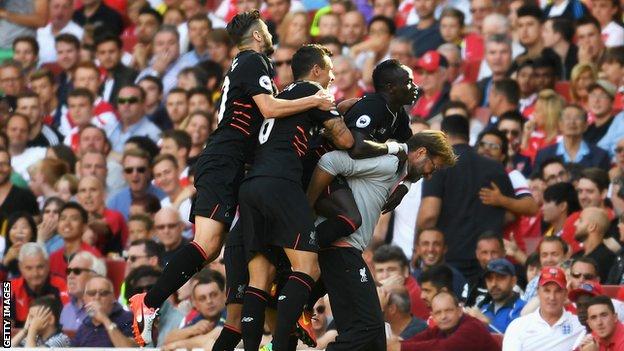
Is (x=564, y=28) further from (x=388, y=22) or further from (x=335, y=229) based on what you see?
(x=335, y=229)

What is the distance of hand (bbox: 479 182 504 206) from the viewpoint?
14562 mm

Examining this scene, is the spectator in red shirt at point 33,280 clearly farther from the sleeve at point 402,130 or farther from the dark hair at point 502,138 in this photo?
the sleeve at point 402,130

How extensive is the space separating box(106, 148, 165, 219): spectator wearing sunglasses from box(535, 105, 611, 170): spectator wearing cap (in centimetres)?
377

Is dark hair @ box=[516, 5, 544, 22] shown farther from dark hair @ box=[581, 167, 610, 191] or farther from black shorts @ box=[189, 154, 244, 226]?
black shorts @ box=[189, 154, 244, 226]

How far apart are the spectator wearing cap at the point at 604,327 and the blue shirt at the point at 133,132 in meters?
7.40

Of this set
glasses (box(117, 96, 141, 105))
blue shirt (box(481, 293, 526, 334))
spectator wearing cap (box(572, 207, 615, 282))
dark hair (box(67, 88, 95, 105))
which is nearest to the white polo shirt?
blue shirt (box(481, 293, 526, 334))

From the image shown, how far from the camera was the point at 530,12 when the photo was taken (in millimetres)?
17234

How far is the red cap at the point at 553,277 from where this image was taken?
41.3ft

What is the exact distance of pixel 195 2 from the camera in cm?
2052

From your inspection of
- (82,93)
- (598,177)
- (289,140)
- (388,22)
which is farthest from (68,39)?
(289,140)

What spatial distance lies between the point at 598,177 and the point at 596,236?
85 centimetres

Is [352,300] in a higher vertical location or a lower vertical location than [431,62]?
lower

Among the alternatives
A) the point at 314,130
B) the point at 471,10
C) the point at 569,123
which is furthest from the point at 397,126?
the point at 471,10

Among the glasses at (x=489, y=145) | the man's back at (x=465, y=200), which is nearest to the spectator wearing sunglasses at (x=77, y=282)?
the man's back at (x=465, y=200)
